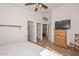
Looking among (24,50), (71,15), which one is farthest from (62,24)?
(24,50)

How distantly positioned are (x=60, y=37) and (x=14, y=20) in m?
0.66

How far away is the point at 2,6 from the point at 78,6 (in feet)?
3.23

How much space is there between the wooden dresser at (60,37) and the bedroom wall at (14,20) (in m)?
0.28

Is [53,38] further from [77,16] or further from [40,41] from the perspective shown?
[77,16]

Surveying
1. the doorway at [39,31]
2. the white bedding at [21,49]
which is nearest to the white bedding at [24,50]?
the white bedding at [21,49]

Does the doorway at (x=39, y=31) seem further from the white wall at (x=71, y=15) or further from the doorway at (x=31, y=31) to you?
the white wall at (x=71, y=15)

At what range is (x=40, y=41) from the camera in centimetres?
162

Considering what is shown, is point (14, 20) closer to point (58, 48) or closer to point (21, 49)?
point (21, 49)

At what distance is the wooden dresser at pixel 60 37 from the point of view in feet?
5.19

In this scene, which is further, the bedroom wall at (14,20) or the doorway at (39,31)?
the doorway at (39,31)

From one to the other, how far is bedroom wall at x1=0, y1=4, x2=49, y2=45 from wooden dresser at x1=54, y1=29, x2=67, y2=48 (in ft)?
0.91

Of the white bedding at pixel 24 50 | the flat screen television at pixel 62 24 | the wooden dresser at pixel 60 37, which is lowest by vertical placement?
the white bedding at pixel 24 50

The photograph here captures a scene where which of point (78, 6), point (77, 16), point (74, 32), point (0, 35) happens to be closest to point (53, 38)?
point (74, 32)

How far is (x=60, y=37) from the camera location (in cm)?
161
